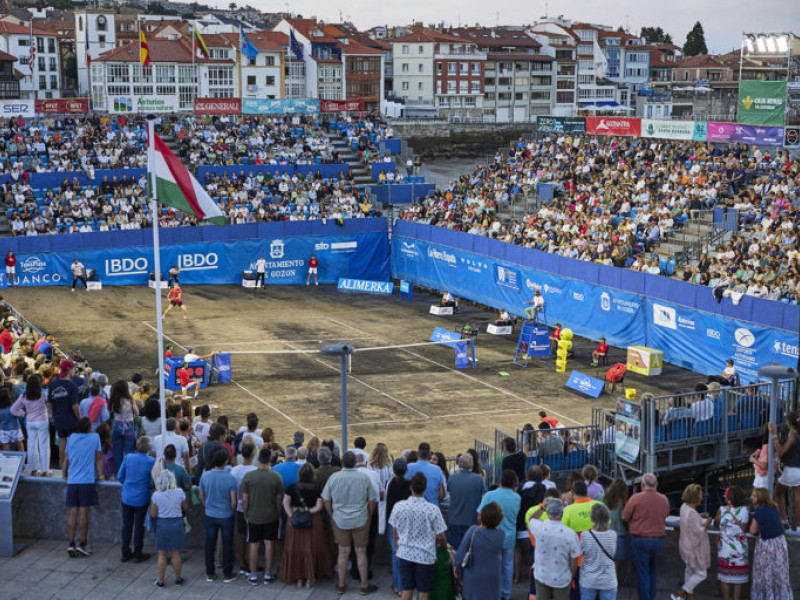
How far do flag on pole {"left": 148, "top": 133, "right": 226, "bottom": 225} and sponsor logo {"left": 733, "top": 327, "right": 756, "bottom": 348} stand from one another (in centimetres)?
2096

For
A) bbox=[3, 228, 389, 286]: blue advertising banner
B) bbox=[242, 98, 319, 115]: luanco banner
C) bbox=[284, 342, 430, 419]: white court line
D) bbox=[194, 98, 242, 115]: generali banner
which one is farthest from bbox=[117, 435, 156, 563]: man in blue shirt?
bbox=[242, 98, 319, 115]: luanco banner

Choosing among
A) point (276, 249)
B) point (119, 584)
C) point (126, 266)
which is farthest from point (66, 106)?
point (119, 584)

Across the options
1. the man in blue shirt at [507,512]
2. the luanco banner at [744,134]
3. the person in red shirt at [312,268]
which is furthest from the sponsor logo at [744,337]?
the man in blue shirt at [507,512]

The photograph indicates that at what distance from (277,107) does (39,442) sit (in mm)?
50938

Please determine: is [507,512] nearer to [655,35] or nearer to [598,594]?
[598,594]

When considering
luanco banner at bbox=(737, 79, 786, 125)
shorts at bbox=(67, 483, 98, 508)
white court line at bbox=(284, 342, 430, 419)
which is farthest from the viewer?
luanco banner at bbox=(737, 79, 786, 125)

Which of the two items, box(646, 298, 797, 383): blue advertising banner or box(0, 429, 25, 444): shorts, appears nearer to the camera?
box(0, 429, 25, 444): shorts

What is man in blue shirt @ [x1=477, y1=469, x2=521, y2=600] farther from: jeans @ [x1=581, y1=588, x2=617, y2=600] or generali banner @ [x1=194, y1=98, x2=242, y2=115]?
generali banner @ [x1=194, y1=98, x2=242, y2=115]

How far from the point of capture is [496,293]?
45.1 m

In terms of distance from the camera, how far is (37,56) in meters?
134

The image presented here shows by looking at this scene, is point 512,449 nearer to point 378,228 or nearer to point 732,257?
point 732,257

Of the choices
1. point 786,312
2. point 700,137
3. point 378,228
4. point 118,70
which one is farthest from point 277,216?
point 118,70

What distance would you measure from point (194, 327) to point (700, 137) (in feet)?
75.3

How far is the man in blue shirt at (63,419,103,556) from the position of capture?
14.3 m
